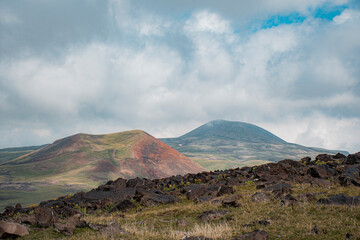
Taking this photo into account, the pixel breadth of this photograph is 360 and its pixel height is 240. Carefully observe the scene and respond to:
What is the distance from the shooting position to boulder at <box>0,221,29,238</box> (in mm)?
9797

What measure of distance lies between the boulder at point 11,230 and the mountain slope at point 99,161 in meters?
81.9

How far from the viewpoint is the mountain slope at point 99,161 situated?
3787 inches

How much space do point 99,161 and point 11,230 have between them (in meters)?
102

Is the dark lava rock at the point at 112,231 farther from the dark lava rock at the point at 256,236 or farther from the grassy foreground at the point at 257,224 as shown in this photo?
the dark lava rock at the point at 256,236

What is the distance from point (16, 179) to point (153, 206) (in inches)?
3538

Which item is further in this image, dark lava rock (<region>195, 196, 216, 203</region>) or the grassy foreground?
dark lava rock (<region>195, 196, 216, 203</region>)

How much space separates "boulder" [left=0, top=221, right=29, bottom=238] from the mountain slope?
8191 cm

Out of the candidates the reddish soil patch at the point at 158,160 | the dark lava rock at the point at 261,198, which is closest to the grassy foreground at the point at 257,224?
the dark lava rock at the point at 261,198

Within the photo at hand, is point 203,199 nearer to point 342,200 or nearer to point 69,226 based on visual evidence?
point 342,200

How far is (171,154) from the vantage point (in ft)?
405

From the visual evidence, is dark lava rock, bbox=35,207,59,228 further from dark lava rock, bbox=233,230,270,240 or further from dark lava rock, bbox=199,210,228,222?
dark lava rock, bbox=233,230,270,240

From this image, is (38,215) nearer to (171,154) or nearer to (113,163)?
(113,163)

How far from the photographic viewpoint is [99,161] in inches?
4227

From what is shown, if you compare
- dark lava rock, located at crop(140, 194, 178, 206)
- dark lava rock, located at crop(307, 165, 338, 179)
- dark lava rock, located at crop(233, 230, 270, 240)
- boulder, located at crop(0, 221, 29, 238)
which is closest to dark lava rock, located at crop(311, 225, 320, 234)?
dark lava rock, located at crop(233, 230, 270, 240)
